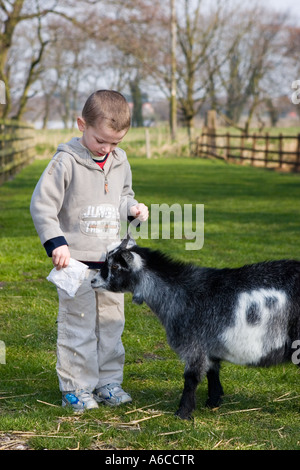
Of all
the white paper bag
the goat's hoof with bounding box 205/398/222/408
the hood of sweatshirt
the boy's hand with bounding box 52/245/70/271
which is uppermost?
the hood of sweatshirt

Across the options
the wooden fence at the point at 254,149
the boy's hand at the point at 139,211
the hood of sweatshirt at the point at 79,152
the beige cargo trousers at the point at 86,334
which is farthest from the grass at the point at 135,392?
the wooden fence at the point at 254,149

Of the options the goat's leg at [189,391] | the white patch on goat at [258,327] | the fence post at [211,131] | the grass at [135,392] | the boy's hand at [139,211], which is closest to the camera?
the grass at [135,392]

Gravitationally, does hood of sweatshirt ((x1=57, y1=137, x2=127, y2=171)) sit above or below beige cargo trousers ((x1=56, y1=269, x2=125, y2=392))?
above

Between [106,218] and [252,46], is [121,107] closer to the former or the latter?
[106,218]

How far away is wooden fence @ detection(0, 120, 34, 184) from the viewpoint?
61.0ft

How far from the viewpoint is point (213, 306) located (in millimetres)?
3660

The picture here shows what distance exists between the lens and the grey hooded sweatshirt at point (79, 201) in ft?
12.1

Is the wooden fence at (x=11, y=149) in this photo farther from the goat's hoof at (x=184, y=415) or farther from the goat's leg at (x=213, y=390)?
the goat's hoof at (x=184, y=415)

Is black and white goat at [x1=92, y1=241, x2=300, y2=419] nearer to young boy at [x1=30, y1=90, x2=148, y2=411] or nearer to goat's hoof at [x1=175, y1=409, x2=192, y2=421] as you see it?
goat's hoof at [x1=175, y1=409, x2=192, y2=421]

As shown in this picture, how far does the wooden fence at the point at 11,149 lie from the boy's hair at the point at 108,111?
1489 cm

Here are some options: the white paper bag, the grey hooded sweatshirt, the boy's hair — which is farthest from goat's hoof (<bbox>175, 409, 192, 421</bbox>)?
the boy's hair

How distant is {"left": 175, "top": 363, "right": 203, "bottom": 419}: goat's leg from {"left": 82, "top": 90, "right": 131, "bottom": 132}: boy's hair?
5.00ft

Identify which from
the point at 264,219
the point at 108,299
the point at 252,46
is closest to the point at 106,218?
the point at 108,299

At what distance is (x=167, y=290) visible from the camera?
3.77 meters
